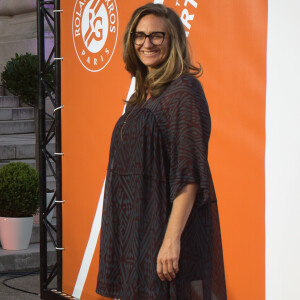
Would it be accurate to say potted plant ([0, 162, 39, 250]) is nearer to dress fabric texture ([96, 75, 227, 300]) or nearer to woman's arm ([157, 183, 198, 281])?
dress fabric texture ([96, 75, 227, 300])

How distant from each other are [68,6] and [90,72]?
0.66m

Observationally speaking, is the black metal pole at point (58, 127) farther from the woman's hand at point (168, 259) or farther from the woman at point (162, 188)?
the woman's hand at point (168, 259)

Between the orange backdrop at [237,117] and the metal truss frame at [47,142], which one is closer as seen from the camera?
the orange backdrop at [237,117]

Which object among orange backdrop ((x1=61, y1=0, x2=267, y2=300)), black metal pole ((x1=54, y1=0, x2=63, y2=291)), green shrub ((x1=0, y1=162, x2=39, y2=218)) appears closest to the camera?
orange backdrop ((x1=61, y1=0, x2=267, y2=300))

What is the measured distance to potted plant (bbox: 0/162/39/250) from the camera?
23.1 feet

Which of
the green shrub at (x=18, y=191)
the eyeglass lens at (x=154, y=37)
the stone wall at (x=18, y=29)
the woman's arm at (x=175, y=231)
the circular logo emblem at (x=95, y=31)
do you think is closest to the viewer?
the woman's arm at (x=175, y=231)

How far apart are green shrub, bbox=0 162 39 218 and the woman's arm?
4.95 m

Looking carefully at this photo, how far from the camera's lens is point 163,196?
2.35 m

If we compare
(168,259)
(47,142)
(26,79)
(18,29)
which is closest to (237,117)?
(168,259)

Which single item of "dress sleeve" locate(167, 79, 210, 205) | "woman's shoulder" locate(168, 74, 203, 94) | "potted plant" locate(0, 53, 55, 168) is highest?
"potted plant" locate(0, 53, 55, 168)

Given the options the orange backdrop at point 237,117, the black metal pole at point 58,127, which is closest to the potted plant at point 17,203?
the black metal pole at point 58,127

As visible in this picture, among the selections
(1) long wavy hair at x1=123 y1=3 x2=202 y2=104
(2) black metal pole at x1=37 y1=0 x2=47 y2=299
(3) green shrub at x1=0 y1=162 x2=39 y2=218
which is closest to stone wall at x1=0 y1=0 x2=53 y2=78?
(3) green shrub at x1=0 y1=162 x2=39 y2=218

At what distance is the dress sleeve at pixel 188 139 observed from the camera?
7.47ft
